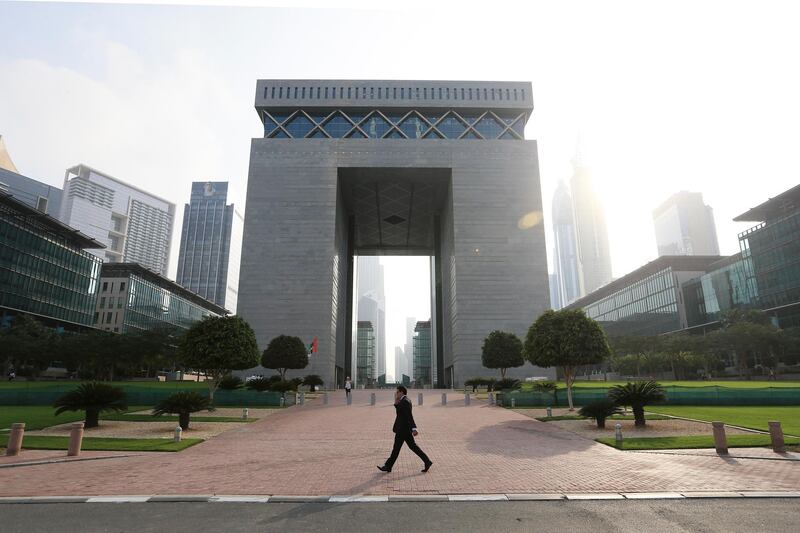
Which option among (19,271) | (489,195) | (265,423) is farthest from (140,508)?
(19,271)

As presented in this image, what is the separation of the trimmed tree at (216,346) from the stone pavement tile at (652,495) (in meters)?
23.2

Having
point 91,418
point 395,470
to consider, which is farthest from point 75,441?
point 395,470

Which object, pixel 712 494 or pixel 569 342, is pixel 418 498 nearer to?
pixel 712 494

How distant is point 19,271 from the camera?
77.1 metres

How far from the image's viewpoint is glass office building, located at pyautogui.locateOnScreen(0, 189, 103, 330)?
7494 centimetres

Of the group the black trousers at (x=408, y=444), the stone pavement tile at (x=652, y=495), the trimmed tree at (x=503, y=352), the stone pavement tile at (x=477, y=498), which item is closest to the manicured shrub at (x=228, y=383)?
the trimmed tree at (x=503, y=352)

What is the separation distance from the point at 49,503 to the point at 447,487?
7.80 meters

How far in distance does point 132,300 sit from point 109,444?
109m

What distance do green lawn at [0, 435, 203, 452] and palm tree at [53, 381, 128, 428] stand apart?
3049 millimetres

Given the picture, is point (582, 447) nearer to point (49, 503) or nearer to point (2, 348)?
point (49, 503)

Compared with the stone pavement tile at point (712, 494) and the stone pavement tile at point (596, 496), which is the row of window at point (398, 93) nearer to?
the stone pavement tile at point (596, 496)

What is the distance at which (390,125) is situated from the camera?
69.7 m

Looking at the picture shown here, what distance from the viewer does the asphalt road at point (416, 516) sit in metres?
7.12

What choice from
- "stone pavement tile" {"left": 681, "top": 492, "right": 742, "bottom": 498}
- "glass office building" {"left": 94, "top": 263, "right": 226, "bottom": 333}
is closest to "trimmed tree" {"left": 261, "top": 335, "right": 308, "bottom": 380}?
"stone pavement tile" {"left": 681, "top": 492, "right": 742, "bottom": 498}
